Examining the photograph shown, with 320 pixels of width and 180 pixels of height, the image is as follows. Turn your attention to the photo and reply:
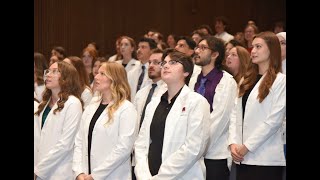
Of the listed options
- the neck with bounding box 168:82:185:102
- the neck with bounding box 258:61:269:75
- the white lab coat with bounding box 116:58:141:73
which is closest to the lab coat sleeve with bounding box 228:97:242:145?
the neck with bounding box 258:61:269:75

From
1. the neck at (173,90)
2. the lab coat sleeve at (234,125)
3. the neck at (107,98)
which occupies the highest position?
the neck at (173,90)

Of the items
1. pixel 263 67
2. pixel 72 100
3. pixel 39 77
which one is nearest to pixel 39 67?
pixel 39 77

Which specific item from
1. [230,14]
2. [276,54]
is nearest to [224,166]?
[276,54]

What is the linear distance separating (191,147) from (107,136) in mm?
751

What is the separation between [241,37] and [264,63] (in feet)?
16.8

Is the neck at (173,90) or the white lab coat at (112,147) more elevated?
the neck at (173,90)

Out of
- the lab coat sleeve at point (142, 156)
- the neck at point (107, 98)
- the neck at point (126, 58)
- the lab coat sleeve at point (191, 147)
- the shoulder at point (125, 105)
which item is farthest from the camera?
the neck at point (126, 58)

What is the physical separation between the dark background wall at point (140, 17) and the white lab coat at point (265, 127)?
21.7ft

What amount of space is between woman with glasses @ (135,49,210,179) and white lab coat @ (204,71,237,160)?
1.93 feet

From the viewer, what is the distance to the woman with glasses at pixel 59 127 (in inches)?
191

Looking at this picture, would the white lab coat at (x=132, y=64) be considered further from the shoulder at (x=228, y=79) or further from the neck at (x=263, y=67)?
the neck at (x=263, y=67)

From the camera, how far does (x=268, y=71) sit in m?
4.38

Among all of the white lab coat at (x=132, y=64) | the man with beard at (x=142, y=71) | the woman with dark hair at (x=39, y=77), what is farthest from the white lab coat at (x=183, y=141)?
the white lab coat at (x=132, y=64)
